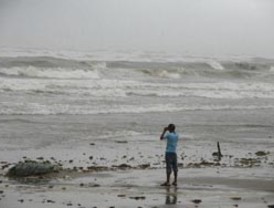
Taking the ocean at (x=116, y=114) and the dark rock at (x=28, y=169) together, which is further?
the ocean at (x=116, y=114)

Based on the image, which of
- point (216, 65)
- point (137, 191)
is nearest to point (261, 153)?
point (137, 191)

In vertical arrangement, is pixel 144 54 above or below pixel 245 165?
above

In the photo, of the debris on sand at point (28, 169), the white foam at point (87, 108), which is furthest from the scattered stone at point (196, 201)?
the white foam at point (87, 108)

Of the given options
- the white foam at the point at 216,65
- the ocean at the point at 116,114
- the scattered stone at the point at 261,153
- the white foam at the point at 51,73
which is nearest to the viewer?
the scattered stone at the point at 261,153

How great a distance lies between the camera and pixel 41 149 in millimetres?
21469

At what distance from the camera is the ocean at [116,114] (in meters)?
22.4

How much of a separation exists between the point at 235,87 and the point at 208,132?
948 inches

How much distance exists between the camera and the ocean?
2238cm

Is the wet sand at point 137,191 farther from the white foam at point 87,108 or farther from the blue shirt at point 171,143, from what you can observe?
the white foam at point 87,108

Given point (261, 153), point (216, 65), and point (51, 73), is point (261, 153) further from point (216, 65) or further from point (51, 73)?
point (216, 65)

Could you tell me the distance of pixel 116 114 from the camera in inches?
1228

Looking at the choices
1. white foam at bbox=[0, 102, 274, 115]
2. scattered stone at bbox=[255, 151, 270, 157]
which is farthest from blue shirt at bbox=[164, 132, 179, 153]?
white foam at bbox=[0, 102, 274, 115]

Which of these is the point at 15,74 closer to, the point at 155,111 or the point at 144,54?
the point at 155,111

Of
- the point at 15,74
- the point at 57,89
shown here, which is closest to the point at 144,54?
the point at 15,74
